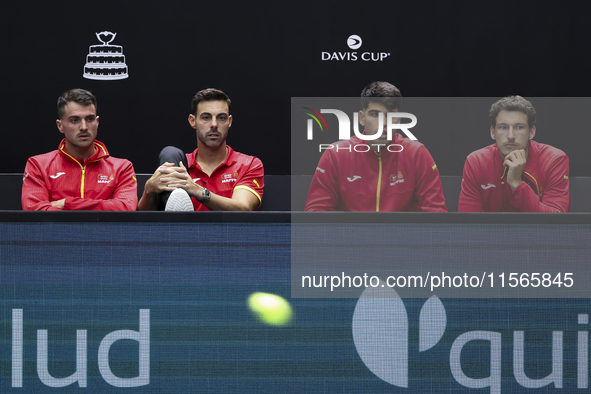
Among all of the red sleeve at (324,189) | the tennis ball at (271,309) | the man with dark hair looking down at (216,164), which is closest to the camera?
the tennis ball at (271,309)

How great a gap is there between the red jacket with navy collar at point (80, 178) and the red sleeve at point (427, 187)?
1182 millimetres

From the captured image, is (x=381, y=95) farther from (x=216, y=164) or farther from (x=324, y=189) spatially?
(x=216, y=164)

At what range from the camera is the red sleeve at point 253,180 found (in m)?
2.40

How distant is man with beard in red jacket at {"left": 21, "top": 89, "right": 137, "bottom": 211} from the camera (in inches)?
88.4

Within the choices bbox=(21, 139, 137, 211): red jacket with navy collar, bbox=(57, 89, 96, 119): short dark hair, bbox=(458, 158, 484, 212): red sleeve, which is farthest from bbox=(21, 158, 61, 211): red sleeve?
bbox=(458, 158, 484, 212): red sleeve

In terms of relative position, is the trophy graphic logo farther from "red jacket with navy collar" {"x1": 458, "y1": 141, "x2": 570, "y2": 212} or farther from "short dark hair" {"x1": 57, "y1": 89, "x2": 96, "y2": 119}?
"red jacket with navy collar" {"x1": 458, "y1": 141, "x2": 570, "y2": 212}

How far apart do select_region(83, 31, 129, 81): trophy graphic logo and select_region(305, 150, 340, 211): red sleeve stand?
1.35 meters

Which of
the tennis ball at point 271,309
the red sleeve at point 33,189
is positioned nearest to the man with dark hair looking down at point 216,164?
the red sleeve at point 33,189

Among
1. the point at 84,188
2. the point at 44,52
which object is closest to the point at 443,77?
the point at 84,188

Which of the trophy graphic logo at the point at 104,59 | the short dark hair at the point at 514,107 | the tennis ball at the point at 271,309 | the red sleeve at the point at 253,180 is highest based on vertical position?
the trophy graphic logo at the point at 104,59

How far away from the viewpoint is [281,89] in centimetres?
290

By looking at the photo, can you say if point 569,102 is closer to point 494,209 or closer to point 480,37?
point 480,37

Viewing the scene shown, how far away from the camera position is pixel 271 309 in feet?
3.80

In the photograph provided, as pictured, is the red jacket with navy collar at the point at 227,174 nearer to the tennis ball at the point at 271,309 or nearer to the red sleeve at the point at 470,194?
the red sleeve at the point at 470,194
